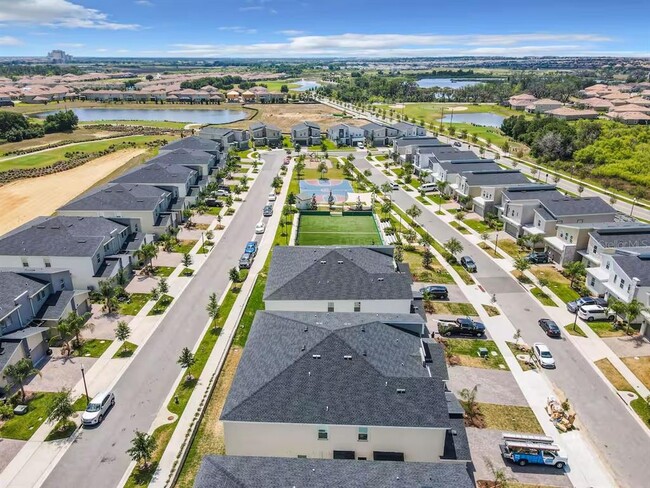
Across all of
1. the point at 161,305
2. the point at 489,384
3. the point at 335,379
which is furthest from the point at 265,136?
the point at 335,379

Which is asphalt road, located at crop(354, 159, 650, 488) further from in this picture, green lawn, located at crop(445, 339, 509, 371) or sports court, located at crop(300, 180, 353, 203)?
sports court, located at crop(300, 180, 353, 203)

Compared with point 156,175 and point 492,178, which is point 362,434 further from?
point 156,175

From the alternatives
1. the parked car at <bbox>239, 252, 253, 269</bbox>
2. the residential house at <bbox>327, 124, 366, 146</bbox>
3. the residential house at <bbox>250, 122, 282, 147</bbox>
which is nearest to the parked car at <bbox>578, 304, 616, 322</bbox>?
the parked car at <bbox>239, 252, 253, 269</bbox>

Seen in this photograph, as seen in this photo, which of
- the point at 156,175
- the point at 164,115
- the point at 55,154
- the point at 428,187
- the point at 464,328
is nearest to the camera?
the point at 464,328

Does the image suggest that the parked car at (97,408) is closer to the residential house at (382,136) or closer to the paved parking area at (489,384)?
the paved parking area at (489,384)

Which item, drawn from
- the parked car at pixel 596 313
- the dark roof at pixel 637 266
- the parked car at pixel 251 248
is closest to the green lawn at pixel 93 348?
the parked car at pixel 251 248

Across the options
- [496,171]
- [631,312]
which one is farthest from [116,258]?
[496,171]

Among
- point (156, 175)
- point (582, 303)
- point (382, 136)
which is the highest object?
point (156, 175)

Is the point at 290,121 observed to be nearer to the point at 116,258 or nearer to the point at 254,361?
the point at 116,258
